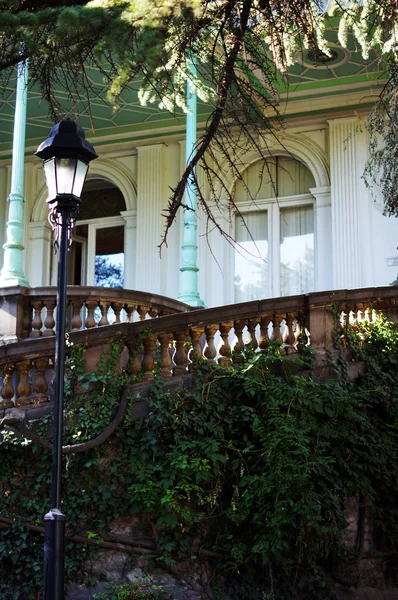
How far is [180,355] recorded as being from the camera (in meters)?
9.50

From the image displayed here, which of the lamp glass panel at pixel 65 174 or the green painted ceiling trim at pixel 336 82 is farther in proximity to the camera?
→ the green painted ceiling trim at pixel 336 82

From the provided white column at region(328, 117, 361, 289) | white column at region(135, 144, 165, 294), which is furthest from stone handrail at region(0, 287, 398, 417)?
white column at region(135, 144, 165, 294)

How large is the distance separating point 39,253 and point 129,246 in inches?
79.8

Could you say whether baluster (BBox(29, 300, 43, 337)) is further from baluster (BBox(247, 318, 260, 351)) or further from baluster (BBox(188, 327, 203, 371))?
baluster (BBox(247, 318, 260, 351))

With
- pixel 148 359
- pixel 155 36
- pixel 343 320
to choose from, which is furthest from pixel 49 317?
pixel 155 36

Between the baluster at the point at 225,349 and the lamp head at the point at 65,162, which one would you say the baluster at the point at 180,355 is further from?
the lamp head at the point at 65,162

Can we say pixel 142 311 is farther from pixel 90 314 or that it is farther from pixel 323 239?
pixel 323 239

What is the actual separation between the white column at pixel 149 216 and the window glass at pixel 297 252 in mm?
2484

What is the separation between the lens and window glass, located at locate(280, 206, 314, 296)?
16.5 meters

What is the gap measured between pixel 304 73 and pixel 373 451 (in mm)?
8214

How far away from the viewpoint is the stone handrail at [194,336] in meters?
8.77

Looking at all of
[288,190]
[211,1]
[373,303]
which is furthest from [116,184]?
A: [211,1]

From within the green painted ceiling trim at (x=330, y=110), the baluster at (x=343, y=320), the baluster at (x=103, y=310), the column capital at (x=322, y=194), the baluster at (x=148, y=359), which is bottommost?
the baluster at (x=148, y=359)

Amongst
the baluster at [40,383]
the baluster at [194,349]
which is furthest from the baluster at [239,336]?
the baluster at [40,383]
